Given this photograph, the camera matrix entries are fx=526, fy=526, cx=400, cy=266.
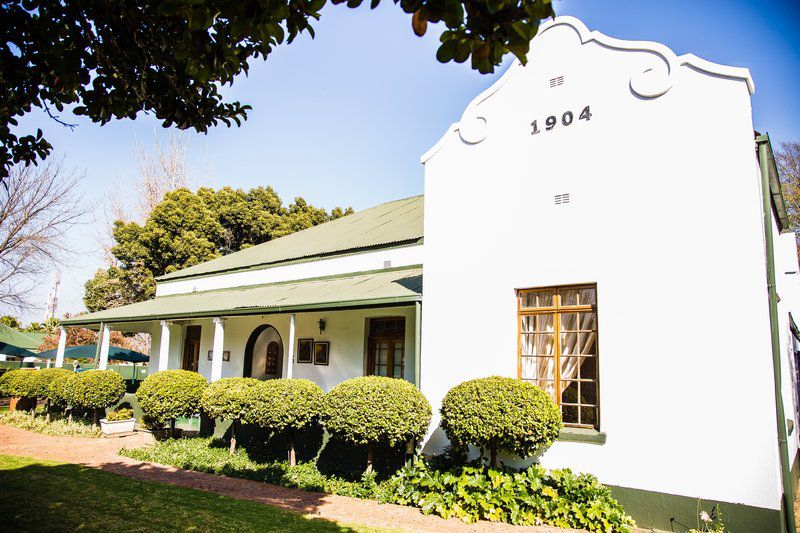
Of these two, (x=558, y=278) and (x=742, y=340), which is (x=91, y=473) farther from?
(x=742, y=340)

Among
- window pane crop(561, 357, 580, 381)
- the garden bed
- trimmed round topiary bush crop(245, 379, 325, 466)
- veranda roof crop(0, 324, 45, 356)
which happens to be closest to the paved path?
the garden bed

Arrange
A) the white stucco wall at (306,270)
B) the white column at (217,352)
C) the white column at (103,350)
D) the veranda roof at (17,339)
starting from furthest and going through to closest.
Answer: the veranda roof at (17,339)
the white column at (103,350)
the white column at (217,352)
the white stucco wall at (306,270)

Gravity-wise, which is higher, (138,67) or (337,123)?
(337,123)

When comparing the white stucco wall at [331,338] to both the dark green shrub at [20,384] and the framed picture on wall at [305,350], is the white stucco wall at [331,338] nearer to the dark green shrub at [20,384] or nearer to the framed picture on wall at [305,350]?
the framed picture on wall at [305,350]

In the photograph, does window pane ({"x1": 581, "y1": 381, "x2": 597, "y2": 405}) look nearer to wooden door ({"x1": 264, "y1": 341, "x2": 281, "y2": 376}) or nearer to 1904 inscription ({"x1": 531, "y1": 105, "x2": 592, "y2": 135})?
1904 inscription ({"x1": 531, "y1": 105, "x2": 592, "y2": 135})

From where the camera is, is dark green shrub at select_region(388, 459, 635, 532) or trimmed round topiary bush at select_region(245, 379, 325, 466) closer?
dark green shrub at select_region(388, 459, 635, 532)

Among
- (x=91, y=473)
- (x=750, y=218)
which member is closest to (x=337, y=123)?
(x=750, y=218)

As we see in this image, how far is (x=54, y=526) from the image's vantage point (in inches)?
235

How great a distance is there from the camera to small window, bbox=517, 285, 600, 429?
7469mm

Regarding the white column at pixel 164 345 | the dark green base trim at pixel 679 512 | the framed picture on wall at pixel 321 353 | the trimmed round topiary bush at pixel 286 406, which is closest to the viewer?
the dark green base trim at pixel 679 512

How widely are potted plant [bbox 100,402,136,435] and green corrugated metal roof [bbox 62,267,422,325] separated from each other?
273cm

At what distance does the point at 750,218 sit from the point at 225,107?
6.53 m

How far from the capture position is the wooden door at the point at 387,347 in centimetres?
1137

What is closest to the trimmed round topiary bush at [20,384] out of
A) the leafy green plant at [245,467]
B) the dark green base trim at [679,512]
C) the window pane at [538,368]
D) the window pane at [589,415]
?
the leafy green plant at [245,467]
